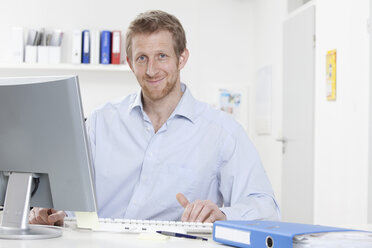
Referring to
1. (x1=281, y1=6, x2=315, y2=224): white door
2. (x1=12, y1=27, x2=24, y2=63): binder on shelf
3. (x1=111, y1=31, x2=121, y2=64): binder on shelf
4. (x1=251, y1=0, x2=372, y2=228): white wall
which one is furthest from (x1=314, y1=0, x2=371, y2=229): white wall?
(x1=12, y1=27, x2=24, y2=63): binder on shelf

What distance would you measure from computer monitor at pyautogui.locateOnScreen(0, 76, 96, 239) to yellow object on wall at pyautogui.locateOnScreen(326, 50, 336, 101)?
2.78 m

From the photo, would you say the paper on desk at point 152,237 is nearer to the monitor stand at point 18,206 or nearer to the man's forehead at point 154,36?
the monitor stand at point 18,206

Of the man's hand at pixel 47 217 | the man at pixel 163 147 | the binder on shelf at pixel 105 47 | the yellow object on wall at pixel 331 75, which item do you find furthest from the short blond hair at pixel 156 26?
the binder on shelf at pixel 105 47

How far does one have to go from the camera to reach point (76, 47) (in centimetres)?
543

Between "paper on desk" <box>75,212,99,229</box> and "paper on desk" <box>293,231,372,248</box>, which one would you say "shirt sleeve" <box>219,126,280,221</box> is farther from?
"paper on desk" <box>293,231,372,248</box>

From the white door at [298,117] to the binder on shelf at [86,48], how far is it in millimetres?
1857

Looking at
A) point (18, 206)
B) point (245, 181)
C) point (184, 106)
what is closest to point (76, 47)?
point (184, 106)

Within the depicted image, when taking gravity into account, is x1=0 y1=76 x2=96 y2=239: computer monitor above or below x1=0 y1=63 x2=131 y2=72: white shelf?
below

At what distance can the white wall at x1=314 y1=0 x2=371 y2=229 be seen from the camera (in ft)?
11.4

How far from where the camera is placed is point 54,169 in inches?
55.3

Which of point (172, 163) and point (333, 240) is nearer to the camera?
point (333, 240)

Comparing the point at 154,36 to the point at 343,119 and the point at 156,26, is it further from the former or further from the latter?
the point at 343,119

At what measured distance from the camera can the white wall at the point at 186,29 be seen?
5609 millimetres

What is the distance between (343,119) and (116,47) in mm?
2520
